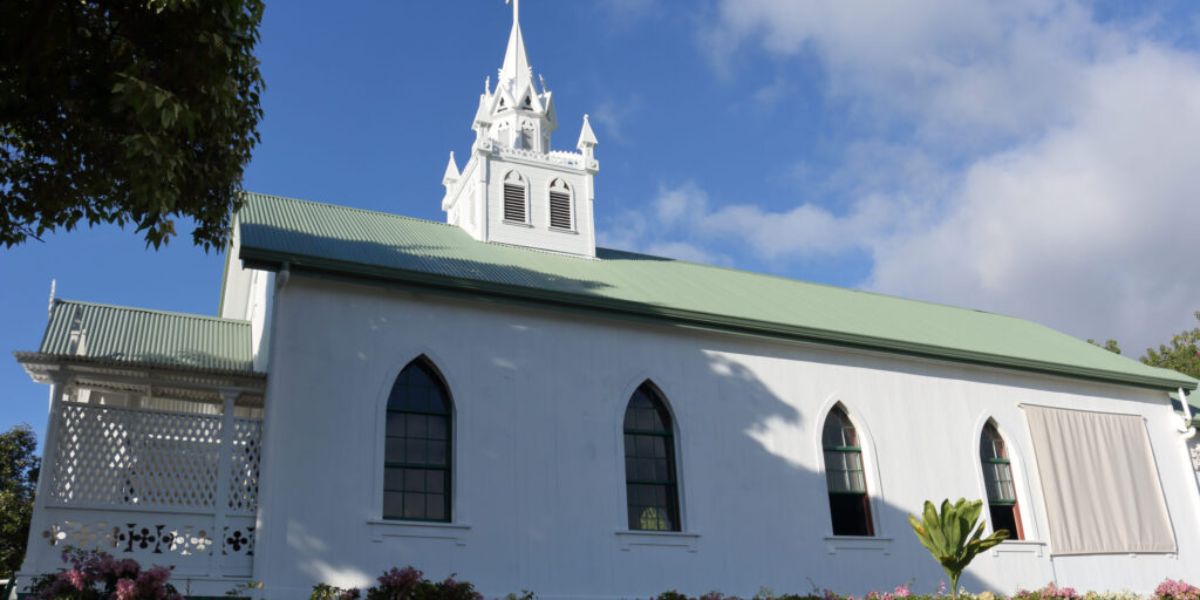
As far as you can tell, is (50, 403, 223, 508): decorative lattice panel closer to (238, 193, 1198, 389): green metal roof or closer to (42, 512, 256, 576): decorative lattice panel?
(42, 512, 256, 576): decorative lattice panel

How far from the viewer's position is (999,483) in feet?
70.6

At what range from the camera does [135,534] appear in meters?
13.6

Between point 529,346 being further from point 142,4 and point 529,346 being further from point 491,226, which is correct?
point 142,4

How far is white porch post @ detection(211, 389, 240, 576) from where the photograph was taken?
13.9 meters

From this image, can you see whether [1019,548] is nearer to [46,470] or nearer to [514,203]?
[514,203]

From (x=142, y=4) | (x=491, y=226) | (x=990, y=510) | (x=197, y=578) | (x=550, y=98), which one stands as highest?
(x=550, y=98)

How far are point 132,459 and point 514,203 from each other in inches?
414

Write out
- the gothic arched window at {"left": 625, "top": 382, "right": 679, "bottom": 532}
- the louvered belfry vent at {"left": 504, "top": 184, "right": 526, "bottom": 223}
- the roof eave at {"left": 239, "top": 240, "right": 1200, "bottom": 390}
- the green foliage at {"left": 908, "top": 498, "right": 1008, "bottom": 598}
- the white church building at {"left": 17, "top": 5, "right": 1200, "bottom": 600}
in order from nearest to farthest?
the white church building at {"left": 17, "top": 5, "right": 1200, "bottom": 600} → the roof eave at {"left": 239, "top": 240, "right": 1200, "bottom": 390} → the green foliage at {"left": 908, "top": 498, "right": 1008, "bottom": 598} → the gothic arched window at {"left": 625, "top": 382, "right": 679, "bottom": 532} → the louvered belfry vent at {"left": 504, "top": 184, "right": 526, "bottom": 223}

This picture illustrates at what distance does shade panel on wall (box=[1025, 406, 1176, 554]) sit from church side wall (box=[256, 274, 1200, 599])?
0.38 metres

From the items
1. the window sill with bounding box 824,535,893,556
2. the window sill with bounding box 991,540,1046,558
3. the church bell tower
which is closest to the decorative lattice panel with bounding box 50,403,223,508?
the church bell tower

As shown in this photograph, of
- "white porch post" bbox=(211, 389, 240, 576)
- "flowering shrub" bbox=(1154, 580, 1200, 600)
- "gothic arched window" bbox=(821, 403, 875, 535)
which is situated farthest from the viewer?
"flowering shrub" bbox=(1154, 580, 1200, 600)

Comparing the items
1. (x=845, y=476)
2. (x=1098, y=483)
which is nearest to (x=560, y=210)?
(x=845, y=476)

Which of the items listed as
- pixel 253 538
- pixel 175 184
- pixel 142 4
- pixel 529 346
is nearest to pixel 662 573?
pixel 529 346

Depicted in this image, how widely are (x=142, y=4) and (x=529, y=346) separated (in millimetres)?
8401
